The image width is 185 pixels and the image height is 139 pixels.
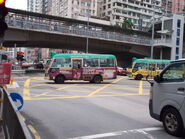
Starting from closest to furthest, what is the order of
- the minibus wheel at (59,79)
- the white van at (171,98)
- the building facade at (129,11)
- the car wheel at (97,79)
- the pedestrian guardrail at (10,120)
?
the pedestrian guardrail at (10,120) < the white van at (171,98) < the minibus wheel at (59,79) < the car wheel at (97,79) < the building facade at (129,11)

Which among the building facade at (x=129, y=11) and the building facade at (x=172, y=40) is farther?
the building facade at (x=129, y=11)

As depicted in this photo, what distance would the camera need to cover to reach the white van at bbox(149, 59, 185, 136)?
556 centimetres

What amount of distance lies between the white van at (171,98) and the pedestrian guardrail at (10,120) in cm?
367

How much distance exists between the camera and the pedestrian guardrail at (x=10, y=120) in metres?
3.49

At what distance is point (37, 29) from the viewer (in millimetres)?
34062

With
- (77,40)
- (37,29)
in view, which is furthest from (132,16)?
(37,29)

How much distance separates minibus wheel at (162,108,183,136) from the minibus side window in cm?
77

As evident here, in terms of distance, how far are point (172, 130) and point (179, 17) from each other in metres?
48.8

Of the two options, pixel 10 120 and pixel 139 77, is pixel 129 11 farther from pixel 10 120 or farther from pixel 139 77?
pixel 10 120

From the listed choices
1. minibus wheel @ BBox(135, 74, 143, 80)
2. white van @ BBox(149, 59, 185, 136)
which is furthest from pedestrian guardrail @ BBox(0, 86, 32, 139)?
minibus wheel @ BBox(135, 74, 143, 80)

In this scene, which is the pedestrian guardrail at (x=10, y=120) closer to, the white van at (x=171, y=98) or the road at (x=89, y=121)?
the road at (x=89, y=121)

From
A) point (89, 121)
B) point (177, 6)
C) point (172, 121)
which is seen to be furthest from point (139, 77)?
point (177, 6)

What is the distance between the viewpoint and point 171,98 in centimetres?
581

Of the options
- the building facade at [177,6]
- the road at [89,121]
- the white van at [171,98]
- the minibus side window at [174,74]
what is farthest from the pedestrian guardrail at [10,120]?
the building facade at [177,6]
